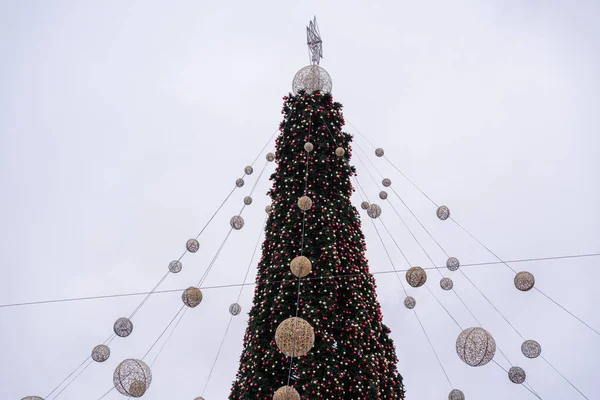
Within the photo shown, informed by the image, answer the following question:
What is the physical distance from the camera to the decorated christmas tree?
6902 mm

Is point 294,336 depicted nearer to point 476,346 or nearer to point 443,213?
point 476,346

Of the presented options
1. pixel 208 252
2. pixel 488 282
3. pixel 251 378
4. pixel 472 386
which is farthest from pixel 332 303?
pixel 472 386

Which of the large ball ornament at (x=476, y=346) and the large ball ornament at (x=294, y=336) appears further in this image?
the large ball ornament at (x=476, y=346)

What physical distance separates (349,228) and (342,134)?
1.96 m

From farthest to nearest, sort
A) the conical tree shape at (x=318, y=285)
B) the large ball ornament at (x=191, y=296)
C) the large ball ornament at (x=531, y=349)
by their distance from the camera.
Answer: the large ball ornament at (x=531, y=349) → the conical tree shape at (x=318, y=285) → the large ball ornament at (x=191, y=296)

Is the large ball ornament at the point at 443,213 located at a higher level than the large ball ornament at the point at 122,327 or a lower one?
higher

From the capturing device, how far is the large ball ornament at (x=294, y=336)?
5621mm

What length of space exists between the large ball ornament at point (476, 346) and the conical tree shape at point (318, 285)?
1.65 m

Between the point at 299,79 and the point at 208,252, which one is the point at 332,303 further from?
the point at 208,252

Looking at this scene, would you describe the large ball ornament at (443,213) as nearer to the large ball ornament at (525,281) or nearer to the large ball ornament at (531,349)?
the large ball ornament at (525,281)

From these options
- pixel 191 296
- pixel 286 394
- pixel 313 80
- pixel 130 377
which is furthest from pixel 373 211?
pixel 130 377

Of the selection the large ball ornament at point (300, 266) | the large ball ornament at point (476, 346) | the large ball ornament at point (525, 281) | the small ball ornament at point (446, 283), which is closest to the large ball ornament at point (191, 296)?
the large ball ornament at point (300, 266)

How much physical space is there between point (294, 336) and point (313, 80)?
5163mm

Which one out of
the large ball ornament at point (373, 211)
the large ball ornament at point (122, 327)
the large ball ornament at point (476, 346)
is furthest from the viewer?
the large ball ornament at point (373, 211)
